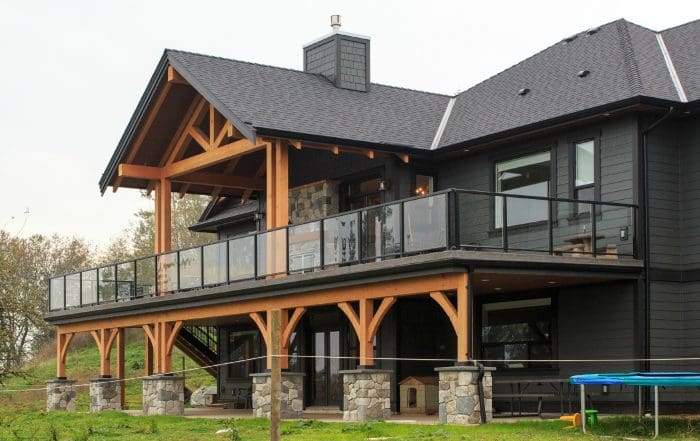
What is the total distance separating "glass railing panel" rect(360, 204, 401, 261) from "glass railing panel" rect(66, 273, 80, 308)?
11.6m

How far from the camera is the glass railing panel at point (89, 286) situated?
30359mm

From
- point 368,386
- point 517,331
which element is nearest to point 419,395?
point 517,331

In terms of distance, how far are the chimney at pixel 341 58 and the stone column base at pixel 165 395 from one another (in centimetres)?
768

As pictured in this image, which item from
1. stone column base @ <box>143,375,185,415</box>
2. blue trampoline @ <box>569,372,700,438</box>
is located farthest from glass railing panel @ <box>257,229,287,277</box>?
blue trampoline @ <box>569,372,700,438</box>

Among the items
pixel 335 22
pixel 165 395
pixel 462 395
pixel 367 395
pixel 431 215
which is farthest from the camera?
pixel 335 22

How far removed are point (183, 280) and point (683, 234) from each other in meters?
11.0

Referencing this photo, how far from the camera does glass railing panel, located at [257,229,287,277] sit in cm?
2400

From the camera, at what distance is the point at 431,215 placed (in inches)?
798

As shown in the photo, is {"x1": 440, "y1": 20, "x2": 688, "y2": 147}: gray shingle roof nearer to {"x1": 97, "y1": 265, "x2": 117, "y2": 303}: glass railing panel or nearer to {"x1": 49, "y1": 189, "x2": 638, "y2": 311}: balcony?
{"x1": 49, "y1": 189, "x2": 638, "y2": 311}: balcony

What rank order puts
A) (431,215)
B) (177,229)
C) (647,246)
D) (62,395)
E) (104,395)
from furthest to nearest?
(177,229) < (62,395) < (104,395) < (647,246) < (431,215)

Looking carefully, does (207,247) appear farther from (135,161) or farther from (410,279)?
(410,279)

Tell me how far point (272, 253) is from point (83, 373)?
840 inches

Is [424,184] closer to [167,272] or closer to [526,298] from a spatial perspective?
[526,298]

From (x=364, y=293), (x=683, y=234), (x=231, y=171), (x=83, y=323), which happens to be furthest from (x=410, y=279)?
(x=83, y=323)
